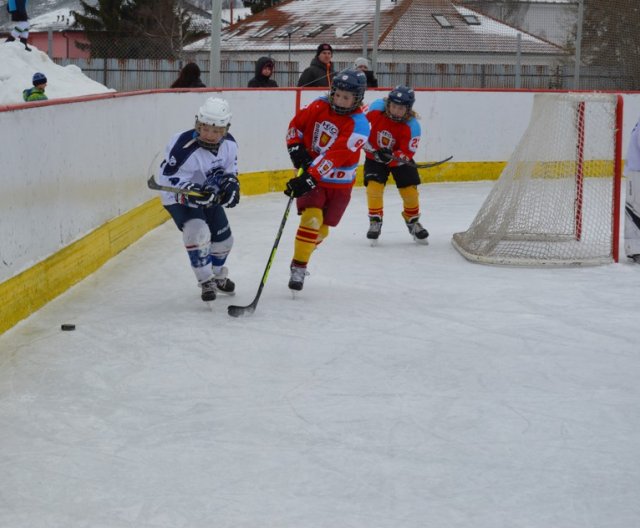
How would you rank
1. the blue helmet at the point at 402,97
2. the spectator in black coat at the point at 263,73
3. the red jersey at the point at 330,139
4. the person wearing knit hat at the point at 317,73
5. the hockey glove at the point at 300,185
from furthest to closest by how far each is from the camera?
1. the person wearing knit hat at the point at 317,73
2. the spectator in black coat at the point at 263,73
3. the blue helmet at the point at 402,97
4. the red jersey at the point at 330,139
5. the hockey glove at the point at 300,185

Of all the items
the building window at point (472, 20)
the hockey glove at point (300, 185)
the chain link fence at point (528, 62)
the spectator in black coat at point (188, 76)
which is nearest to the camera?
the hockey glove at point (300, 185)

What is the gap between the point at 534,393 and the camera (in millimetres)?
3627

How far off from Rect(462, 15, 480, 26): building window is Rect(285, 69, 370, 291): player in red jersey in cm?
1071

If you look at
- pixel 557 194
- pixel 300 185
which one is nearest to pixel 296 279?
pixel 300 185

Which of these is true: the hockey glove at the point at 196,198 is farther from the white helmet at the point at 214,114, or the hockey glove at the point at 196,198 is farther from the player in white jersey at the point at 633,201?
the player in white jersey at the point at 633,201

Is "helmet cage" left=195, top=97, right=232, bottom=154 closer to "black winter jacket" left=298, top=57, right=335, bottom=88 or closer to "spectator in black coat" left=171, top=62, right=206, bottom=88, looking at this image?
"spectator in black coat" left=171, top=62, right=206, bottom=88

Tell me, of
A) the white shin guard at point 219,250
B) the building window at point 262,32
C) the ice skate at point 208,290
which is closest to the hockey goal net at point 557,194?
the white shin guard at point 219,250

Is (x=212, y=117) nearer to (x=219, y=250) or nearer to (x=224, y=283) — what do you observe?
(x=219, y=250)

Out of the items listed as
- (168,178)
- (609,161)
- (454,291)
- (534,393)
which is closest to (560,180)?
(609,161)

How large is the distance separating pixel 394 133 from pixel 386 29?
8.05 meters

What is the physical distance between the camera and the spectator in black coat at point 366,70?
954 cm

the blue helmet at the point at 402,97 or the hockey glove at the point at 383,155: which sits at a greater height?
the blue helmet at the point at 402,97

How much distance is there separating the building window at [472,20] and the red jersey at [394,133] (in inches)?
363

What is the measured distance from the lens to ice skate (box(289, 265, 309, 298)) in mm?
5141
